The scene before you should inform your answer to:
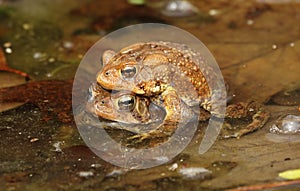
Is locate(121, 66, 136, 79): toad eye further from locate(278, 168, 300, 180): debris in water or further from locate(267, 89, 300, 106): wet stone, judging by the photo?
locate(278, 168, 300, 180): debris in water

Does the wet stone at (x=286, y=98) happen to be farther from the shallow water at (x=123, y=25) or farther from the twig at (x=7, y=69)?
the twig at (x=7, y=69)

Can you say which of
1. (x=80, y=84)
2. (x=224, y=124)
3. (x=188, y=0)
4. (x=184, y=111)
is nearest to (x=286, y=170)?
(x=224, y=124)

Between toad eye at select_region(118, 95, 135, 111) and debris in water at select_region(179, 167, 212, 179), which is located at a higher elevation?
toad eye at select_region(118, 95, 135, 111)

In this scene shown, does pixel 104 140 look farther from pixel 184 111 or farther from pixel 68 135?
pixel 184 111

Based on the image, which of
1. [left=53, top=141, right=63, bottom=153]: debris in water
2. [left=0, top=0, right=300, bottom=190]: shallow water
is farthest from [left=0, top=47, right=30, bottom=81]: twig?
[left=53, top=141, right=63, bottom=153]: debris in water

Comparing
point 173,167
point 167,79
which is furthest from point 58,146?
point 167,79

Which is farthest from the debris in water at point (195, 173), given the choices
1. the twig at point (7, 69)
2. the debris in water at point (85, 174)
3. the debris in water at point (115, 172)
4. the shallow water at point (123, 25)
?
the twig at point (7, 69)
